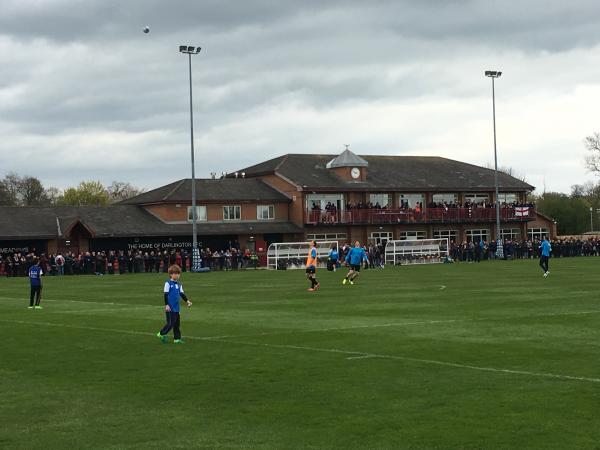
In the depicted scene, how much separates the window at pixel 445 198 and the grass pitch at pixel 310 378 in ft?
217

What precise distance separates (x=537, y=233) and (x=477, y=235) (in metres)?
8.61

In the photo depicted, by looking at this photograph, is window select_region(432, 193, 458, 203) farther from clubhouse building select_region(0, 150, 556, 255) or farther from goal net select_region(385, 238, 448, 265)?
goal net select_region(385, 238, 448, 265)

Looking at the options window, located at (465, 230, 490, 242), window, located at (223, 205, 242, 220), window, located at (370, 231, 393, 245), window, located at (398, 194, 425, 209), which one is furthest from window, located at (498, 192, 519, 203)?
window, located at (223, 205, 242, 220)

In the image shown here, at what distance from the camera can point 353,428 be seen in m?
10.9

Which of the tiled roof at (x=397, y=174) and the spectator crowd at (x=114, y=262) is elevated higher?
the tiled roof at (x=397, y=174)

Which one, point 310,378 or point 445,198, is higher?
point 445,198

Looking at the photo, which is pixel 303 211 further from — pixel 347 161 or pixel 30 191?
pixel 30 191

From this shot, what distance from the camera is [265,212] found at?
8575 cm

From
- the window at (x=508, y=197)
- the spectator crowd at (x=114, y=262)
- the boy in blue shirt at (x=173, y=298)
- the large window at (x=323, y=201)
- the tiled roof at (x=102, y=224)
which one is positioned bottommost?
the boy in blue shirt at (x=173, y=298)

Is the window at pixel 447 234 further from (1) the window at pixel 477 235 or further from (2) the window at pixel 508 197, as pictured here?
(2) the window at pixel 508 197

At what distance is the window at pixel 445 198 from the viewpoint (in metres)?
93.6

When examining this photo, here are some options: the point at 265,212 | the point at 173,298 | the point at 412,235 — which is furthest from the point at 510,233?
the point at 173,298

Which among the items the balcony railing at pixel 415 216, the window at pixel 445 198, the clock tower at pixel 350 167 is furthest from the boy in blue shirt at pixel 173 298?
the window at pixel 445 198

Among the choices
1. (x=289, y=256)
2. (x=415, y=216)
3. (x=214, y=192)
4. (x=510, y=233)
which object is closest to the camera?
(x=289, y=256)
